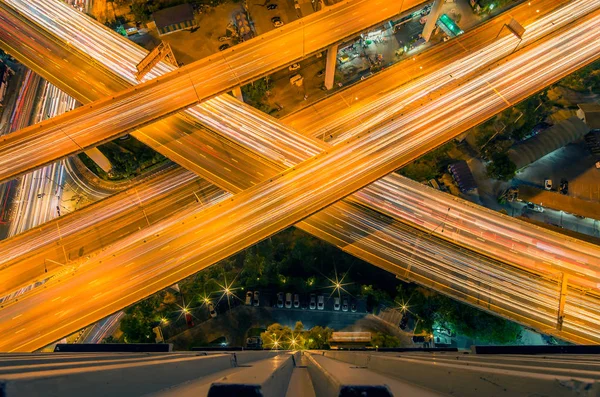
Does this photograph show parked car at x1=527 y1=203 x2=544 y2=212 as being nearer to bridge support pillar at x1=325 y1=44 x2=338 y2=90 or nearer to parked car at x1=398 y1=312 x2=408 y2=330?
parked car at x1=398 y1=312 x2=408 y2=330

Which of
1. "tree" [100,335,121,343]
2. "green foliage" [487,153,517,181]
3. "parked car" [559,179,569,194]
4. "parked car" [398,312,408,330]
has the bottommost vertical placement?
"tree" [100,335,121,343]

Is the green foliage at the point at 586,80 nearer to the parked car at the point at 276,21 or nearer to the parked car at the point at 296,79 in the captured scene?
the parked car at the point at 296,79

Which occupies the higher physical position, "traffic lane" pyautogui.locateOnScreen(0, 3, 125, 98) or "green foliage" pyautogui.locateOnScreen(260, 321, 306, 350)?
"traffic lane" pyautogui.locateOnScreen(0, 3, 125, 98)

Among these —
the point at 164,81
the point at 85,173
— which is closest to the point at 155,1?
the point at 164,81

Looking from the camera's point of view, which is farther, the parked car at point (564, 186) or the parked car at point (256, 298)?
the parked car at point (564, 186)

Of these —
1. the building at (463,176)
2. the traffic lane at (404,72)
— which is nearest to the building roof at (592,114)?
the traffic lane at (404,72)

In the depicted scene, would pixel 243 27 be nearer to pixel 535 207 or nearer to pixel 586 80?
pixel 535 207

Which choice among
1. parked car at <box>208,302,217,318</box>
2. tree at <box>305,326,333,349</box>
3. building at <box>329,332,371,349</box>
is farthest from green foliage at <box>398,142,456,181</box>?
parked car at <box>208,302,217,318</box>

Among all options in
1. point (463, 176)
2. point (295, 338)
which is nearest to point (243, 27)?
point (463, 176)
